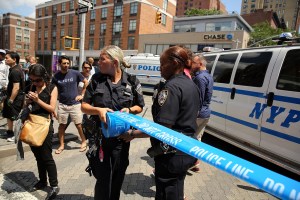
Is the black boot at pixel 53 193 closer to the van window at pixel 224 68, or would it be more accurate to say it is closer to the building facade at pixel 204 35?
the van window at pixel 224 68

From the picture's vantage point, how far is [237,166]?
3.88 ft

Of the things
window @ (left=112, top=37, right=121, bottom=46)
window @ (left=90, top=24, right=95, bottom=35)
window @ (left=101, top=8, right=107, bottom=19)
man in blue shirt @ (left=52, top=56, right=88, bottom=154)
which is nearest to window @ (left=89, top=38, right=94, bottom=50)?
window @ (left=90, top=24, right=95, bottom=35)

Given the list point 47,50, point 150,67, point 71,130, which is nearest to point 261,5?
point 47,50

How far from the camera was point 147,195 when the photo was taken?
11.1ft

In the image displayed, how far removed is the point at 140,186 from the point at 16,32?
105 meters

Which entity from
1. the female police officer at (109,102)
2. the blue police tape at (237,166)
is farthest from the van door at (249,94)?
the blue police tape at (237,166)

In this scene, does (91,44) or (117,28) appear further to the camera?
(91,44)

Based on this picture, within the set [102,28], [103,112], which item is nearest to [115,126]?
[103,112]

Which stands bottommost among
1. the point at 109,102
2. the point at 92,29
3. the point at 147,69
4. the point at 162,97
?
the point at 109,102

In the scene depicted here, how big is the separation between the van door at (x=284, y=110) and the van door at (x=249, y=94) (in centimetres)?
15

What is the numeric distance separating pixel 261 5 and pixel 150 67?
405 feet

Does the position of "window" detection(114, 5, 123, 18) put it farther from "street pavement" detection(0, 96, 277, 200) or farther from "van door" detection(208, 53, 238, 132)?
"street pavement" detection(0, 96, 277, 200)

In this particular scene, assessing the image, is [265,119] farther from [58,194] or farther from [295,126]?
[58,194]

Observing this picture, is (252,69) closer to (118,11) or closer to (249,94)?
(249,94)
